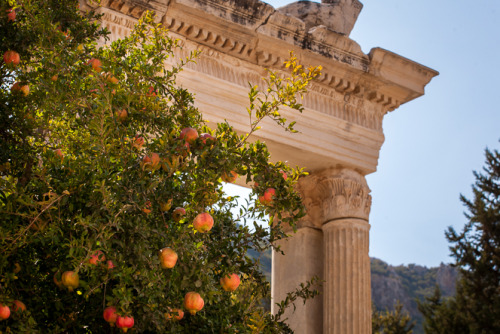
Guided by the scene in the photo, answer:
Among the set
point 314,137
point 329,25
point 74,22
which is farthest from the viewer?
point 329,25

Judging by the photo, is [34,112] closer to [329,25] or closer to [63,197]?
[63,197]

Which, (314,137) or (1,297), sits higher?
(314,137)

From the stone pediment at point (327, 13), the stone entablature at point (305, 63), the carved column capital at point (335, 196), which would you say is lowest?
the carved column capital at point (335, 196)

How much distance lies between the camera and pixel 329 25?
992cm

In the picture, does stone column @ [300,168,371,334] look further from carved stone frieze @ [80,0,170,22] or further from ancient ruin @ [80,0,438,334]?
carved stone frieze @ [80,0,170,22]

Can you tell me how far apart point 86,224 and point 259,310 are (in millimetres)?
1244

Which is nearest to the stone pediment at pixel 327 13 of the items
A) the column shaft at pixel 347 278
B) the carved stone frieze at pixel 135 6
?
the carved stone frieze at pixel 135 6

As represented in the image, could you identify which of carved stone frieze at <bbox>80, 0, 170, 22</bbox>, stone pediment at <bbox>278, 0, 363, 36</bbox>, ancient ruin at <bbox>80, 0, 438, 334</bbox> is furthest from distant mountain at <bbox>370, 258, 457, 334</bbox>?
carved stone frieze at <bbox>80, 0, 170, 22</bbox>

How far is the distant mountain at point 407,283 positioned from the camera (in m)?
48.0

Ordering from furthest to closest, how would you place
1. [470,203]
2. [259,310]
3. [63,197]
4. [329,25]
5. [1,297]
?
1. [470,203]
2. [329,25]
3. [259,310]
4. [63,197]
5. [1,297]

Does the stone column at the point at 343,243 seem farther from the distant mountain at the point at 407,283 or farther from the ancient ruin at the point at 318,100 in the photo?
the distant mountain at the point at 407,283

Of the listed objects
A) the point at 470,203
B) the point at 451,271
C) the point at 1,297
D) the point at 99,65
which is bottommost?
the point at 1,297

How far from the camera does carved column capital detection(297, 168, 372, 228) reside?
9.44 meters

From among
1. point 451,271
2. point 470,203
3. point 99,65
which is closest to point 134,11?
point 99,65
